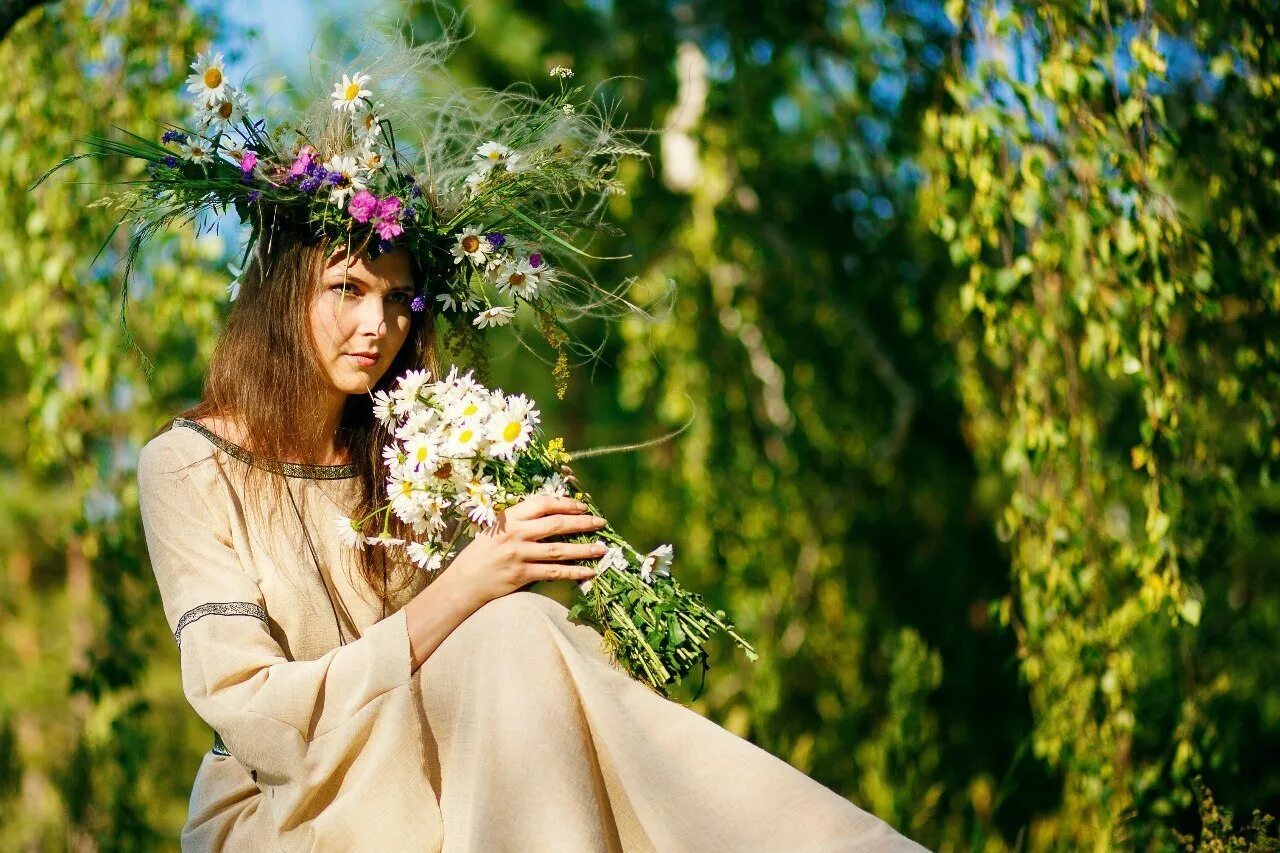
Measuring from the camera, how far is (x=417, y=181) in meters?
2.20

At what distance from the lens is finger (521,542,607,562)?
1.89 m

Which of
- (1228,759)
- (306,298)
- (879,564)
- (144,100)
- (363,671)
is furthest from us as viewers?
(879,564)

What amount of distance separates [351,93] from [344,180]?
0.16 metres

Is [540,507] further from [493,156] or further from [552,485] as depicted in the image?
[493,156]

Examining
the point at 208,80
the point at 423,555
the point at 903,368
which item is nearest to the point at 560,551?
the point at 423,555

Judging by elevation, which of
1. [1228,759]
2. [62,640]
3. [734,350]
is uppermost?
[734,350]

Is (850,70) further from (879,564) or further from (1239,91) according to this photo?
(879,564)

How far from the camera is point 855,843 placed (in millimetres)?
1697

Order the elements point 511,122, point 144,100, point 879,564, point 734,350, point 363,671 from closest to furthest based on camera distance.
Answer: point 363,671
point 511,122
point 144,100
point 734,350
point 879,564

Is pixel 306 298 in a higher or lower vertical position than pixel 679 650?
higher

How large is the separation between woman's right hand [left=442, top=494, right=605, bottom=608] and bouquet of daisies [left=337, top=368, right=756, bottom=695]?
0.04m

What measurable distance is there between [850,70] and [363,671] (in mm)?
3110

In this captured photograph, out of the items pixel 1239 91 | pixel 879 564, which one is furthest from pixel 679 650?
pixel 879 564

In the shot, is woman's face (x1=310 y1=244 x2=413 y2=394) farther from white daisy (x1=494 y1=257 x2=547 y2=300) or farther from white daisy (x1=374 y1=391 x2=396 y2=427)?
white daisy (x1=494 y1=257 x2=547 y2=300)
